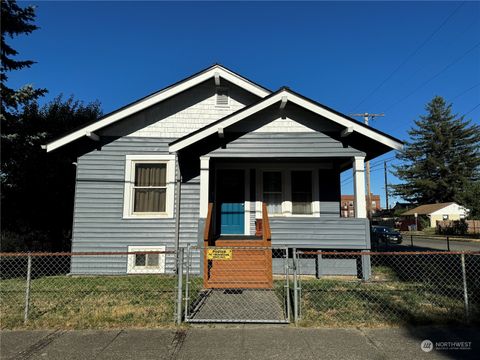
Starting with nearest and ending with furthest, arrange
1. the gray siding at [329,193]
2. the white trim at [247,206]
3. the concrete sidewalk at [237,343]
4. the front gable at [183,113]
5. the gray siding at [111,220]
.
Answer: the concrete sidewalk at [237,343] → the gray siding at [111,220] → the front gable at [183,113] → the gray siding at [329,193] → the white trim at [247,206]

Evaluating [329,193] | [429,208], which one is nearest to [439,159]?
[429,208]

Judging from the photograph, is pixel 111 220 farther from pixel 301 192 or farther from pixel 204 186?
pixel 301 192

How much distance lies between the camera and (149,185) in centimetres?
962

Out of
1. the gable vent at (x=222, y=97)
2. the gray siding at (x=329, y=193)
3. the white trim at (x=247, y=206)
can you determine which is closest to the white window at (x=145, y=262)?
the white trim at (x=247, y=206)

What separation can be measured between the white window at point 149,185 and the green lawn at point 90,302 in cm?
191

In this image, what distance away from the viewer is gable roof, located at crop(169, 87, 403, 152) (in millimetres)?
8359

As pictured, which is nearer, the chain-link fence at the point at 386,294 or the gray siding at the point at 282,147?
the chain-link fence at the point at 386,294

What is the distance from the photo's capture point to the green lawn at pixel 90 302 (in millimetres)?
5133

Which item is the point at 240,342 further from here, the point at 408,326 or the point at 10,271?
the point at 10,271

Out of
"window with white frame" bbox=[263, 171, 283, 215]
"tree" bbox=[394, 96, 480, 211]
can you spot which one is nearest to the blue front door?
"window with white frame" bbox=[263, 171, 283, 215]

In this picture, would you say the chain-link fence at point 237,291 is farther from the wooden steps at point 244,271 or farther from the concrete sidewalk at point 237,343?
the concrete sidewalk at point 237,343

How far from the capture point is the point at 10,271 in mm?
9891

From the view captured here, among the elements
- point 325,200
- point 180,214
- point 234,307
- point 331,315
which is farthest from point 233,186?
point 331,315

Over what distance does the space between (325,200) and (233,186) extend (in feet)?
9.12
